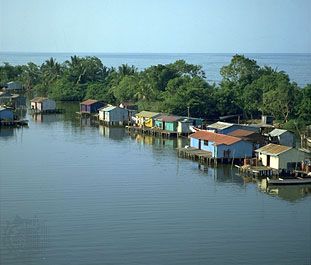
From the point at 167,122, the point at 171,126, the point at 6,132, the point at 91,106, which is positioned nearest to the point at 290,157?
the point at 171,126

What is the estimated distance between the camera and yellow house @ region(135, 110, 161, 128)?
30.4 meters

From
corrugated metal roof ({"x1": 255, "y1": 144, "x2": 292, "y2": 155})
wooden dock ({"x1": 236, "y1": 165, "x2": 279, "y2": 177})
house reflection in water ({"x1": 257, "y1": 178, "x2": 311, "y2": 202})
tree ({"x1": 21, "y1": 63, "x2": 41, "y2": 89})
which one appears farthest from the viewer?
tree ({"x1": 21, "y1": 63, "x2": 41, "y2": 89})

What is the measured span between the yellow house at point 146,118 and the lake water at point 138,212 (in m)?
6.19

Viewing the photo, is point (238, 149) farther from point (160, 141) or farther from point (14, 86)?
point (14, 86)

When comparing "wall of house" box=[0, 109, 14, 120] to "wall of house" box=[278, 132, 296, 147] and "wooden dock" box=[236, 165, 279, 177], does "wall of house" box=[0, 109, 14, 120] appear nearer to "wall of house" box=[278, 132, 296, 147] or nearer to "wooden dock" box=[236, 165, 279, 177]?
"wall of house" box=[278, 132, 296, 147]

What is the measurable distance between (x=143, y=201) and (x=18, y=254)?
4.79m

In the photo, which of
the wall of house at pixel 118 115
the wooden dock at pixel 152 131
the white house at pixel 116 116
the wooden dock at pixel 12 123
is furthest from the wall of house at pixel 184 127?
the wooden dock at pixel 12 123

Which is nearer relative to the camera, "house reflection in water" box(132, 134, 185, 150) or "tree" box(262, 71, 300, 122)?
"house reflection in water" box(132, 134, 185, 150)

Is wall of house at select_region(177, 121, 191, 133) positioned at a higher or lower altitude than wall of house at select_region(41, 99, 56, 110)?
lower

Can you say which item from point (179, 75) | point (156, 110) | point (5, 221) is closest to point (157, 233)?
point (5, 221)

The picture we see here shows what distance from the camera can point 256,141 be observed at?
22516 mm

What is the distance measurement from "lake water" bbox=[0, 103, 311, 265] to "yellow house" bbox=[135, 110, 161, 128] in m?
6.19

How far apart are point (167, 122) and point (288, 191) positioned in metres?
12.0

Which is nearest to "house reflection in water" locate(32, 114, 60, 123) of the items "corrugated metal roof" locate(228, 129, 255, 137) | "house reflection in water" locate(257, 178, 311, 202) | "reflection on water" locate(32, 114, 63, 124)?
"reflection on water" locate(32, 114, 63, 124)
